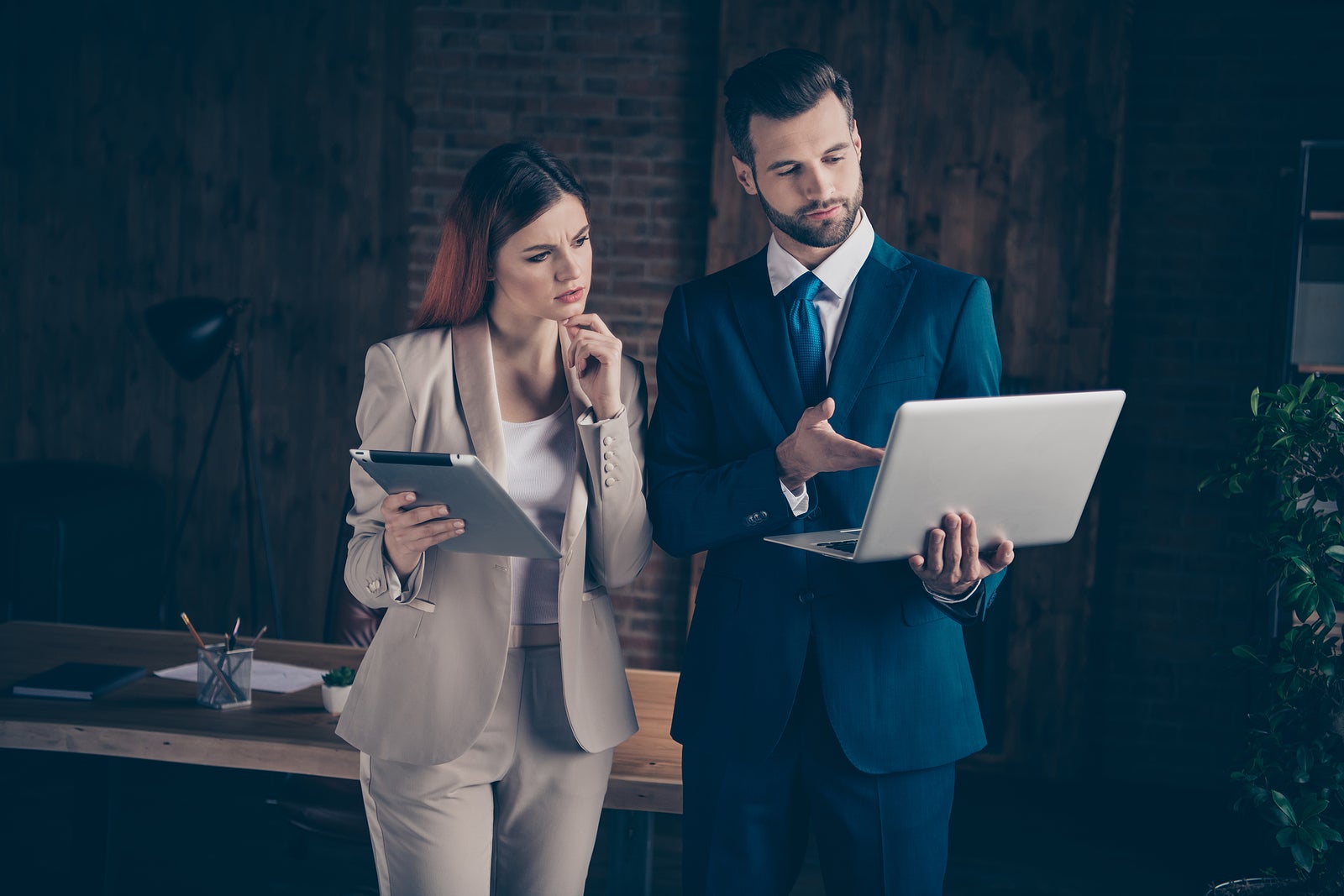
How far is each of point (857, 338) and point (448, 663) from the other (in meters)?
0.77

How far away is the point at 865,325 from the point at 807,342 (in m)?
0.09

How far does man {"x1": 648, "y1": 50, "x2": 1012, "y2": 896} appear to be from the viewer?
147cm

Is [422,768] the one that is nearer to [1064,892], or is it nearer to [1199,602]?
[1064,892]

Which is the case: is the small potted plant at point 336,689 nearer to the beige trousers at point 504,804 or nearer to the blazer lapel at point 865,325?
the beige trousers at point 504,804

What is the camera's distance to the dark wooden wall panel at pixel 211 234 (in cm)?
436

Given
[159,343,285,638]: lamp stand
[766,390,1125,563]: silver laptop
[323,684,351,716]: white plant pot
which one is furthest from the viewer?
[159,343,285,638]: lamp stand

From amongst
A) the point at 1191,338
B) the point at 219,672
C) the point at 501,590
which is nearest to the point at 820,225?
the point at 501,590

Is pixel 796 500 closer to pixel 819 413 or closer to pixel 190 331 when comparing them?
pixel 819 413

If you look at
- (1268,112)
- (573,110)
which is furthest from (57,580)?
(1268,112)

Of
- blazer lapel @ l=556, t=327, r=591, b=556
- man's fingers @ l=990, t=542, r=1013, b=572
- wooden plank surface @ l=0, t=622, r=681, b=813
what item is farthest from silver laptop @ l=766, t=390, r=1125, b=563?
wooden plank surface @ l=0, t=622, r=681, b=813

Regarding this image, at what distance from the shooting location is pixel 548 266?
167 cm

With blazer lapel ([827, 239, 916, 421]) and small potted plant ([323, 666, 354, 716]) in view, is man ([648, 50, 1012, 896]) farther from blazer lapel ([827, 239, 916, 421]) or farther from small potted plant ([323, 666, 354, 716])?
small potted plant ([323, 666, 354, 716])

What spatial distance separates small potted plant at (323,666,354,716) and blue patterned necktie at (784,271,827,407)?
1202 mm

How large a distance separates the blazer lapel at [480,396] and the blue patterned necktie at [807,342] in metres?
0.47
